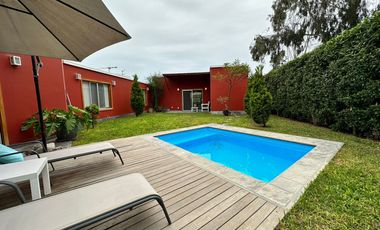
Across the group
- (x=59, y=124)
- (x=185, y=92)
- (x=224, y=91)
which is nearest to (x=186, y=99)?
(x=185, y=92)

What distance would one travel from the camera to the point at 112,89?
424 inches

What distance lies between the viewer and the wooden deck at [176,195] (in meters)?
1.73

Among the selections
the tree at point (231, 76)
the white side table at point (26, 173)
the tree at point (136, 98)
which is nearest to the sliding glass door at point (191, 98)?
the tree at point (231, 76)

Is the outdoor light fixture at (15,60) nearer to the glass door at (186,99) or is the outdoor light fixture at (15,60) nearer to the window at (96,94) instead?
the window at (96,94)

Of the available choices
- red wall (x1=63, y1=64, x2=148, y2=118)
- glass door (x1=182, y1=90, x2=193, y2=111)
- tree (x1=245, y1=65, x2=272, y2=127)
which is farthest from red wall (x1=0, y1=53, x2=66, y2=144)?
glass door (x1=182, y1=90, x2=193, y2=111)

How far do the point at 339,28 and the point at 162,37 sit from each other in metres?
14.3

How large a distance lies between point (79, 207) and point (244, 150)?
4.69 meters

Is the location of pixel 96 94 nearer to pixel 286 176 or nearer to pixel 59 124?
pixel 59 124

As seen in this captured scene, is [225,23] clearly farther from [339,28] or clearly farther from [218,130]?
[339,28]

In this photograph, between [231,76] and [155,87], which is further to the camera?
[155,87]

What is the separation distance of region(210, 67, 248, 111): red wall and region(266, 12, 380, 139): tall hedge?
4436 millimetres

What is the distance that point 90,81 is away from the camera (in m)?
8.90

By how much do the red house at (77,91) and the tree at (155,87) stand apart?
18.5 inches

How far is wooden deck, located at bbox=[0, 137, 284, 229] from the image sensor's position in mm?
1730
